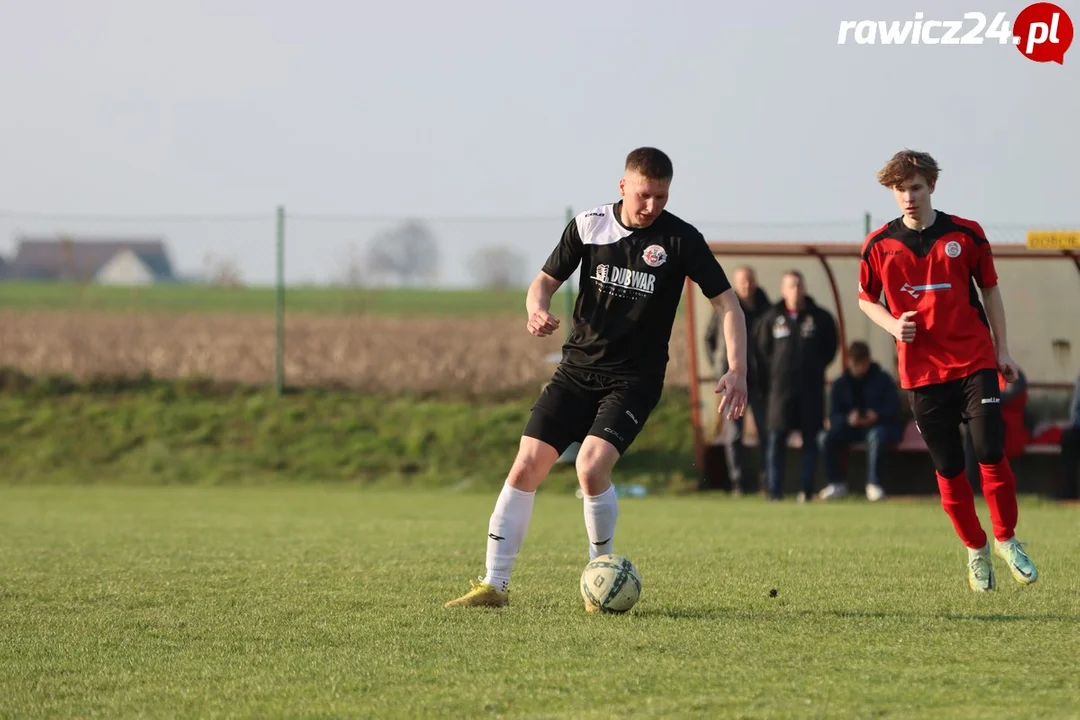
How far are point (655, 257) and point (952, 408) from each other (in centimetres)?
184

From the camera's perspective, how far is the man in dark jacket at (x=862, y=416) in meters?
14.8

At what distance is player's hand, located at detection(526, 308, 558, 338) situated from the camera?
611cm

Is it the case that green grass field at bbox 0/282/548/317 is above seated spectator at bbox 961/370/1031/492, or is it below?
above

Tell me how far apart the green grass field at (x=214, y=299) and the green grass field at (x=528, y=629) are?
10690 millimetres

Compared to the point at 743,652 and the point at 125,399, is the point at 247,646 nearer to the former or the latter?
the point at 743,652

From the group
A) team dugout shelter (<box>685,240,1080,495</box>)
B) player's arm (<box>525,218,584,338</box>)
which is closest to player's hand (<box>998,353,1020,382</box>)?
player's arm (<box>525,218,584,338</box>)

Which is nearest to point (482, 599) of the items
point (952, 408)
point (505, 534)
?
point (505, 534)

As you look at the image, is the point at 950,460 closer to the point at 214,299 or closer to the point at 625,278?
the point at 625,278

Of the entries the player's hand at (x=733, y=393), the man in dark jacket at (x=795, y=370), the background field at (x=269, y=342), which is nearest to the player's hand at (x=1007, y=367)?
the player's hand at (x=733, y=393)

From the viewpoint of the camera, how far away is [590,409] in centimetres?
662

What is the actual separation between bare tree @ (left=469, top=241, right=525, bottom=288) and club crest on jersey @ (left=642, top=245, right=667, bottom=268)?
13.9 meters

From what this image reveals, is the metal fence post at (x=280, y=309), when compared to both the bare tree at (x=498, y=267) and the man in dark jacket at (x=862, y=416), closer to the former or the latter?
the bare tree at (x=498, y=267)

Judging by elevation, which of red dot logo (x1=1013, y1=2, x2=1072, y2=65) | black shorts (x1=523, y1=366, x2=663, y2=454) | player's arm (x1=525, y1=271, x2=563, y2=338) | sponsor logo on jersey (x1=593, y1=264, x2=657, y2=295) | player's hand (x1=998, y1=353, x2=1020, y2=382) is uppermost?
red dot logo (x1=1013, y1=2, x2=1072, y2=65)

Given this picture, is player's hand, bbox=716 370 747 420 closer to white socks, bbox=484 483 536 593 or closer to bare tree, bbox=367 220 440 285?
white socks, bbox=484 483 536 593
